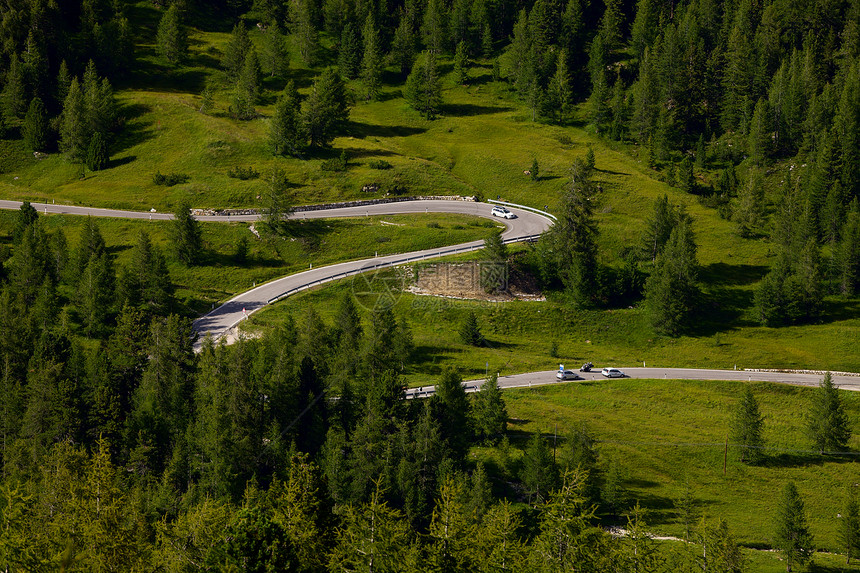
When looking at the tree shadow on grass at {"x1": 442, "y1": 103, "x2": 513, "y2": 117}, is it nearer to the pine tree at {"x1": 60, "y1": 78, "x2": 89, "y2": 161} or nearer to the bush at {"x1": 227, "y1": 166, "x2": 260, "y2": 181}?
the bush at {"x1": 227, "y1": 166, "x2": 260, "y2": 181}

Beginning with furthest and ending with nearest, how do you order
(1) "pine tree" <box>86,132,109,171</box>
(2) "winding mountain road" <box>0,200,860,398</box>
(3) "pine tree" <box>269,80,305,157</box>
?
(1) "pine tree" <box>86,132,109,171</box> < (3) "pine tree" <box>269,80,305,157</box> < (2) "winding mountain road" <box>0,200,860,398</box>

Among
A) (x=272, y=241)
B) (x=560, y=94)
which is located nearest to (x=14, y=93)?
(x=272, y=241)

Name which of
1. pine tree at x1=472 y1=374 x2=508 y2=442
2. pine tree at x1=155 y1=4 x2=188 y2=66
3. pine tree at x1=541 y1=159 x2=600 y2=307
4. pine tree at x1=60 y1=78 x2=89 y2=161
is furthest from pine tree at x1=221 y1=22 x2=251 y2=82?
pine tree at x1=472 y1=374 x2=508 y2=442

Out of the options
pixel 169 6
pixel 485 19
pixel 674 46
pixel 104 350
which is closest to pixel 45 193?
pixel 104 350

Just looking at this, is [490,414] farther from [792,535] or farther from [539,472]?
[792,535]

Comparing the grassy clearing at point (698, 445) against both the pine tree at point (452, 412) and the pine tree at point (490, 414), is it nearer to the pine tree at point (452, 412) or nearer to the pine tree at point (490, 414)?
the pine tree at point (490, 414)

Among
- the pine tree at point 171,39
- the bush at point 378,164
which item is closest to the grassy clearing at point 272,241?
the bush at point 378,164

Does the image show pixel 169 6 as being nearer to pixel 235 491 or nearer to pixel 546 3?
pixel 546 3
